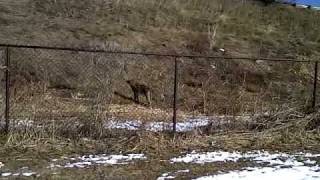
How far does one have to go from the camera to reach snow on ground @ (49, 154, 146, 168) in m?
8.75

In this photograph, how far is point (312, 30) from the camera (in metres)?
31.2

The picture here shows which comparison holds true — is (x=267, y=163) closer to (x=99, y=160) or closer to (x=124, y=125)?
(x=99, y=160)

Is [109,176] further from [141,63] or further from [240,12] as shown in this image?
[240,12]

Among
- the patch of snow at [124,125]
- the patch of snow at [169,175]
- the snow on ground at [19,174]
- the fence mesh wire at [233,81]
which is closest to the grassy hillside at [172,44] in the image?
the fence mesh wire at [233,81]

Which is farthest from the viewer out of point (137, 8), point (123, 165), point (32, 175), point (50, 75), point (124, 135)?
point (137, 8)

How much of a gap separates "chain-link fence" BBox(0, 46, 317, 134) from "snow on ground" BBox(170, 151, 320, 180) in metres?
1.57

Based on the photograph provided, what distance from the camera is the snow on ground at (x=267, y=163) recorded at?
8422 mm

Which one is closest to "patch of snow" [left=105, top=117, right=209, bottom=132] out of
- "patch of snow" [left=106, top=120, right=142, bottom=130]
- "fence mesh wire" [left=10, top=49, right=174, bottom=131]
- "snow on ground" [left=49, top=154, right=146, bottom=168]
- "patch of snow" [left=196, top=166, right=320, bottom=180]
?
"patch of snow" [left=106, top=120, right=142, bottom=130]

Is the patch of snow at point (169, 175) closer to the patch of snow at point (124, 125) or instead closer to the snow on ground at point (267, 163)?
the snow on ground at point (267, 163)

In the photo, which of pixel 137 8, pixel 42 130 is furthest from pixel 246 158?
pixel 137 8

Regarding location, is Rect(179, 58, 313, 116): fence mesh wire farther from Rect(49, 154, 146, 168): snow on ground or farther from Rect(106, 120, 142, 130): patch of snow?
Rect(49, 154, 146, 168): snow on ground

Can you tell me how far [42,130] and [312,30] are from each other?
23774 mm

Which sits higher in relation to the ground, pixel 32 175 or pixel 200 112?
pixel 32 175

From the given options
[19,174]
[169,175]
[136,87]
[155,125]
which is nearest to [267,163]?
[169,175]
